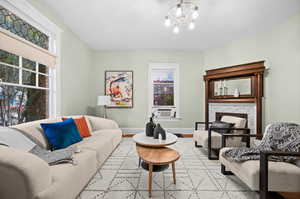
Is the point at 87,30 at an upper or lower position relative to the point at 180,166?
upper

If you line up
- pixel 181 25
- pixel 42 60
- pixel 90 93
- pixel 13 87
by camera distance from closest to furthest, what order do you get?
pixel 13 87
pixel 42 60
pixel 181 25
pixel 90 93

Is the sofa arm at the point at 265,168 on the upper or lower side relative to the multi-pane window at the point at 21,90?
lower

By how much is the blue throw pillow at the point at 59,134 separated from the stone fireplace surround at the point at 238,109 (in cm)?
356

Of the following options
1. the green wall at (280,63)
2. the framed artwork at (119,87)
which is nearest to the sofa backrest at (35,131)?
the framed artwork at (119,87)

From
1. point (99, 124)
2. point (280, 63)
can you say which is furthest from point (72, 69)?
point (280, 63)

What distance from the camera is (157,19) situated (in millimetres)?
2838

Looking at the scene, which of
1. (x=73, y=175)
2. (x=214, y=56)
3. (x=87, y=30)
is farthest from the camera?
(x=214, y=56)

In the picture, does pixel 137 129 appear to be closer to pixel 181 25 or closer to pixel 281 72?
pixel 181 25

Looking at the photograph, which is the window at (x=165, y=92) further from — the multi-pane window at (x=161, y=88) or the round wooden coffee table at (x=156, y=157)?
the round wooden coffee table at (x=156, y=157)

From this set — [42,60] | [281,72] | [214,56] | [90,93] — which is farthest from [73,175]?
[214,56]

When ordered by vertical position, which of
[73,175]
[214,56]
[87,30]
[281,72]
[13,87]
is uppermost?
[87,30]

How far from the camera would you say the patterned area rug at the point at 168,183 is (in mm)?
1688

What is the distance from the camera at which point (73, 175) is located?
145 centimetres

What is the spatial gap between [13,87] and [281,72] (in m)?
4.62
